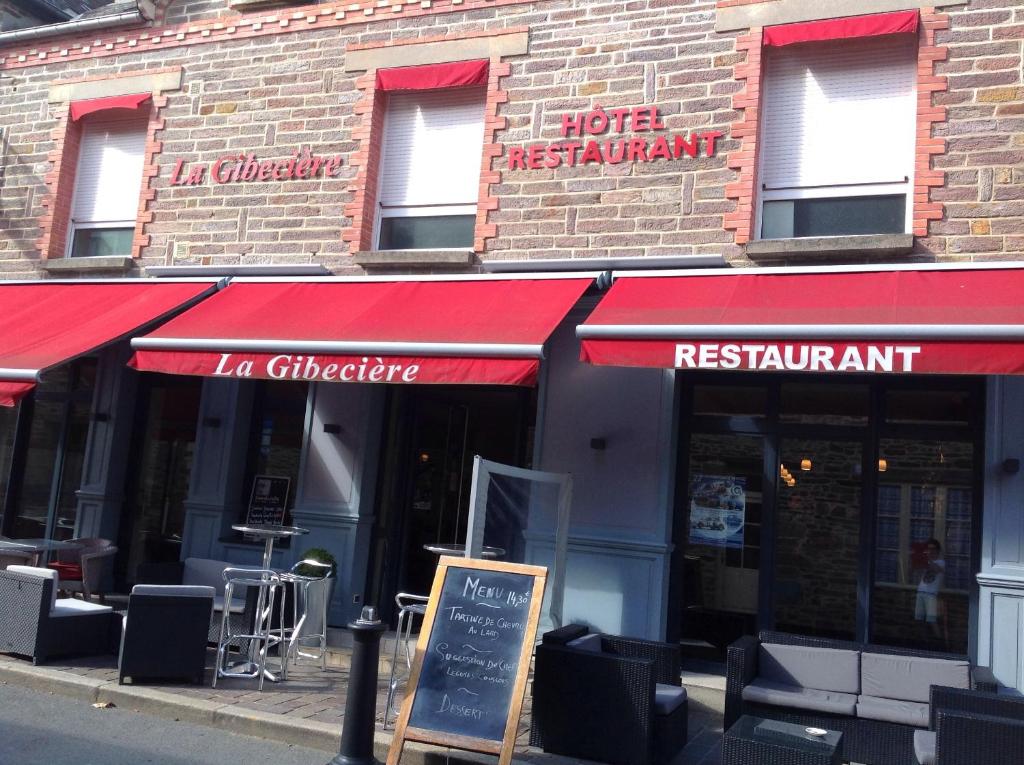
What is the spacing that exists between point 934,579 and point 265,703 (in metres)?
5.11

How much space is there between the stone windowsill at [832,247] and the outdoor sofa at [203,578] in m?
5.19

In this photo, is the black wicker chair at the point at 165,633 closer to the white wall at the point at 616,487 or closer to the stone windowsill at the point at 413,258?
the white wall at the point at 616,487

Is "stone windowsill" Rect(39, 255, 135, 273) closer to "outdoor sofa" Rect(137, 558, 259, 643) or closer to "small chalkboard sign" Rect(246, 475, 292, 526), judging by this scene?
"small chalkboard sign" Rect(246, 475, 292, 526)

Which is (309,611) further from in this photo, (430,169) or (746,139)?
(746,139)

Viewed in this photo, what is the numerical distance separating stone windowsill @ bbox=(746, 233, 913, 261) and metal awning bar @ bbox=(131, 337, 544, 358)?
222 centimetres

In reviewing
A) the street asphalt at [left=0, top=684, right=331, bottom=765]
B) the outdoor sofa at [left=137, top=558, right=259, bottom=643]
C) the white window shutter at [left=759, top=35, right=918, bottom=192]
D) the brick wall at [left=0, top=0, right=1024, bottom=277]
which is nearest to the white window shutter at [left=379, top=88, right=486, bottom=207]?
the brick wall at [left=0, top=0, right=1024, bottom=277]

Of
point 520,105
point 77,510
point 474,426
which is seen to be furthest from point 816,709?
point 77,510

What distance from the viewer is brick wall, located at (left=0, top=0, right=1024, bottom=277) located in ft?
24.9

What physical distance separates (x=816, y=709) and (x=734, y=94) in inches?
198

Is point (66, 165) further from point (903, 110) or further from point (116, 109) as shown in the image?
point (903, 110)

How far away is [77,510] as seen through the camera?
1052 cm

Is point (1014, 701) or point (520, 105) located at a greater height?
point (520, 105)

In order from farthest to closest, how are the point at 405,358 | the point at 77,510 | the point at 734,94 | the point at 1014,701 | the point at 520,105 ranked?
the point at 77,510 < the point at 520,105 < the point at 734,94 < the point at 405,358 < the point at 1014,701

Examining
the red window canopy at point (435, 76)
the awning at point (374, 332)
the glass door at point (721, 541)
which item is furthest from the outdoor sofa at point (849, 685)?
the red window canopy at point (435, 76)
